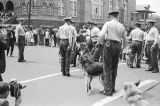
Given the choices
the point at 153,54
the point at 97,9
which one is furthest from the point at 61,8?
the point at 153,54

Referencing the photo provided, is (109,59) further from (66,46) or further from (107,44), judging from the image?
(66,46)

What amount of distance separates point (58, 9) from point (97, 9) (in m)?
8.70

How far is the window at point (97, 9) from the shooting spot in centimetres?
5053

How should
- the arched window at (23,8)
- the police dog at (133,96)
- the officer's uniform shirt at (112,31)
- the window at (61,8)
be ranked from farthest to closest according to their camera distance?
the window at (61,8)
the arched window at (23,8)
the officer's uniform shirt at (112,31)
the police dog at (133,96)

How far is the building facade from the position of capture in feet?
139

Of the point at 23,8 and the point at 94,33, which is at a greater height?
the point at 23,8

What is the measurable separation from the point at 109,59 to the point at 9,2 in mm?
39266

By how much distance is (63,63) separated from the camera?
12.2 meters

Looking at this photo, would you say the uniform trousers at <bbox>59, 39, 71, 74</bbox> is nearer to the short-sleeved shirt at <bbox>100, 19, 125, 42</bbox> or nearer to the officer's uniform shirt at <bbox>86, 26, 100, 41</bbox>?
the officer's uniform shirt at <bbox>86, 26, 100, 41</bbox>

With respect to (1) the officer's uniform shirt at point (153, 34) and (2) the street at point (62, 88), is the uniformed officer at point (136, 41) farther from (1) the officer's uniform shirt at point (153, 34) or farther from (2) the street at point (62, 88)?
(2) the street at point (62, 88)

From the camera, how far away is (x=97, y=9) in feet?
169

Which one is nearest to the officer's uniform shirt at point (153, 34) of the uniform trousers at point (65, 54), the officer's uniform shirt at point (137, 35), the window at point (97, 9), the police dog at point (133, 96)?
the officer's uniform shirt at point (137, 35)

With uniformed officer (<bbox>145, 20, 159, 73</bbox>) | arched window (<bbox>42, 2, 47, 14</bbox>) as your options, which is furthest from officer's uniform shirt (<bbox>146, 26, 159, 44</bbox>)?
arched window (<bbox>42, 2, 47, 14</bbox>)

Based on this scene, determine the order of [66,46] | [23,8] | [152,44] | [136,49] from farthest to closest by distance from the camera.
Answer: [23,8] → [136,49] → [152,44] → [66,46]
